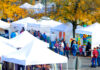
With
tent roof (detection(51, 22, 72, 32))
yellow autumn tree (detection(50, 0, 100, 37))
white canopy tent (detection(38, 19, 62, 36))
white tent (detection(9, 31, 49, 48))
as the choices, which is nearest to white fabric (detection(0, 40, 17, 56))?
white tent (detection(9, 31, 49, 48))

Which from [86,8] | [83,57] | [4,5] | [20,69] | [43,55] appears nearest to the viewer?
[43,55]

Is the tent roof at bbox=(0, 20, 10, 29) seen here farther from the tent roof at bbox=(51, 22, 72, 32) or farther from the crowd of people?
the crowd of people

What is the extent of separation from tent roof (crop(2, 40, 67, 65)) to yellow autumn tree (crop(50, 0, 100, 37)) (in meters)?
13.3

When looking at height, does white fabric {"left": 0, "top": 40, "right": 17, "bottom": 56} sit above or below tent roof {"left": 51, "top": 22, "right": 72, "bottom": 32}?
below

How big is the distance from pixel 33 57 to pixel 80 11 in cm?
1478

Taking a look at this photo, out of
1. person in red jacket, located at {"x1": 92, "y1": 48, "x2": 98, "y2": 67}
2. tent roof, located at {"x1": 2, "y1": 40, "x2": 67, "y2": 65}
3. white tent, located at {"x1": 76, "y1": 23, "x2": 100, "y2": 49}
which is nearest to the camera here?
tent roof, located at {"x1": 2, "y1": 40, "x2": 67, "y2": 65}

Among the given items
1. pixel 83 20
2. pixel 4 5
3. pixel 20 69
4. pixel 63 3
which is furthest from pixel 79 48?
pixel 4 5

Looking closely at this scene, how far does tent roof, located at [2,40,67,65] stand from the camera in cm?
1077

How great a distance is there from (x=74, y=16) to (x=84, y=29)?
3713 mm

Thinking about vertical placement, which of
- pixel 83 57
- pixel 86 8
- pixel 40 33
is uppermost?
pixel 86 8

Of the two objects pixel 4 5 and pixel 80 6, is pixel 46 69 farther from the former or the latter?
pixel 4 5

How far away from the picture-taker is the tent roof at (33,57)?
1077 centimetres

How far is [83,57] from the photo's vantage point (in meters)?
21.2

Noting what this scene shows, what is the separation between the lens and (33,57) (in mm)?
10859
